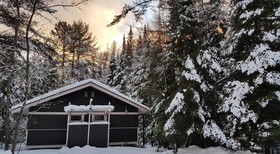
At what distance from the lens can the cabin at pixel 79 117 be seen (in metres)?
13.7

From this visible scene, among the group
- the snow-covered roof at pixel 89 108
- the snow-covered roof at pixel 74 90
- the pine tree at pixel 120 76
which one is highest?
the pine tree at pixel 120 76

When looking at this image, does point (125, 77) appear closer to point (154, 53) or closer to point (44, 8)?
point (154, 53)

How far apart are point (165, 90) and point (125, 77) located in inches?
693

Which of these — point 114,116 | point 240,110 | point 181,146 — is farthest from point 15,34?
point 240,110

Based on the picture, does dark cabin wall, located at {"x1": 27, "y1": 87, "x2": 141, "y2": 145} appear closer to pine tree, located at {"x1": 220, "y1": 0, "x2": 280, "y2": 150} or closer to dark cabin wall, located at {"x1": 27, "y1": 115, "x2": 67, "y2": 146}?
dark cabin wall, located at {"x1": 27, "y1": 115, "x2": 67, "y2": 146}

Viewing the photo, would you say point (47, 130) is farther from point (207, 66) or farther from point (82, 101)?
point (207, 66)

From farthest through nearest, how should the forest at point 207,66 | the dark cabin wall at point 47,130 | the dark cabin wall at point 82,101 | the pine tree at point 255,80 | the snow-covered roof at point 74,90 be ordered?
1. the dark cabin wall at point 82,101
2. the dark cabin wall at point 47,130
3. the snow-covered roof at point 74,90
4. the forest at point 207,66
5. the pine tree at point 255,80

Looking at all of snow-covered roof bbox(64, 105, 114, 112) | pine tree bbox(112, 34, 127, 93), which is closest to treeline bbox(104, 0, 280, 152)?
snow-covered roof bbox(64, 105, 114, 112)

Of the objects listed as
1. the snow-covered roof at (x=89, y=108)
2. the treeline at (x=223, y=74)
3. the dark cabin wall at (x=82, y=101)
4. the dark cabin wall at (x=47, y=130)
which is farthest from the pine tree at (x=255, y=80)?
the dark cabin wall at (x=47, y=130)

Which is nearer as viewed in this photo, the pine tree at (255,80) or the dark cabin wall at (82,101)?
the pine tree at (255,80)

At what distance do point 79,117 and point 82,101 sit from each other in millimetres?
1018

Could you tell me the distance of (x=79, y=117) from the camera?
14625mm

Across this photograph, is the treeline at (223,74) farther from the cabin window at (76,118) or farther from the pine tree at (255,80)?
the cabin window at (76,118)

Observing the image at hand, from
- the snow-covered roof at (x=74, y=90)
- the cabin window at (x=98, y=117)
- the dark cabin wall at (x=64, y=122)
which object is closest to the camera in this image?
the snow-covered roof at (x=74, y=90)
